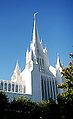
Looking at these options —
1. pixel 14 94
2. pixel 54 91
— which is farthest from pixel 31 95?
pixel 54 91

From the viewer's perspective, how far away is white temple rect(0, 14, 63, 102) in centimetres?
6650

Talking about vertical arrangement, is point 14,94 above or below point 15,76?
below

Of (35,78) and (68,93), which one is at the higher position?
(35,78)

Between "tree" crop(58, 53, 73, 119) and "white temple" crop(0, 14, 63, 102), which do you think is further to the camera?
"white temple" crop(0, 14, 63, 102)

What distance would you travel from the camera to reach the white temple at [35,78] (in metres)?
66.5

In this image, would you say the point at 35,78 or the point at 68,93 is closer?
the point at 68,93

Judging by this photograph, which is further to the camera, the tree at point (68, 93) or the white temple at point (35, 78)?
the white temple at point (35, 78)

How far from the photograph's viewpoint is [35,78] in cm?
6856

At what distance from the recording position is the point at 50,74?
76.4 metres

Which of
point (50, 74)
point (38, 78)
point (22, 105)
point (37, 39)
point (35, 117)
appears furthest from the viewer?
point (37, 39)

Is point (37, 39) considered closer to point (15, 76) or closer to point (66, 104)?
point (15, 76)

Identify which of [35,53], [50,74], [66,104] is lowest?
[66,104]

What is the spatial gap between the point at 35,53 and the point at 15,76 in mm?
10770

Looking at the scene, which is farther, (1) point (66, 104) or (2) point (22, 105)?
(2) point (22, 105)
